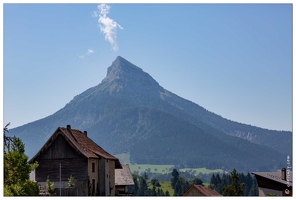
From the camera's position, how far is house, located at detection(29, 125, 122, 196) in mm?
58000

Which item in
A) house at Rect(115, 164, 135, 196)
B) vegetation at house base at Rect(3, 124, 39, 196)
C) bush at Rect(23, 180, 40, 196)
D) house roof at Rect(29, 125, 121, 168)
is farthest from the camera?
house at Rect(115, 164, 135, 196)

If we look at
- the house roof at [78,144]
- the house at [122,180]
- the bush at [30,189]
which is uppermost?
the house roof at [78,144]

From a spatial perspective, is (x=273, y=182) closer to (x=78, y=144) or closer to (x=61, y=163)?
(x=78, y=144)

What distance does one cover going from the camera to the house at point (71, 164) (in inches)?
2283

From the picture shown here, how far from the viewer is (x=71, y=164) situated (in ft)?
192

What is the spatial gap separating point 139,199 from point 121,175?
45120 millimetres

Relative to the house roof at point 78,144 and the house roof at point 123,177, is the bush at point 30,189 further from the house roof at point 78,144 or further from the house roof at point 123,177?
the house roof at point 123,177

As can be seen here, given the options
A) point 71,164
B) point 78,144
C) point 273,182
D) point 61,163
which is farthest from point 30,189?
point 273,182

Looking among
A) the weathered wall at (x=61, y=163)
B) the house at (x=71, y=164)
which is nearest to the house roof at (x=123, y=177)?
the house at (x=71, y=164)

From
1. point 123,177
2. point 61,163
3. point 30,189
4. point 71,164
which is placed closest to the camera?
point 30,189

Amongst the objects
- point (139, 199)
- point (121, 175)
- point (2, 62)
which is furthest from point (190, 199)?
point (121, 175)

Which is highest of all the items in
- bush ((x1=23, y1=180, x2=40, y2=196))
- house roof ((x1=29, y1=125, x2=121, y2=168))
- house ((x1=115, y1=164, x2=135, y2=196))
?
house roof ((x1=29, y1=125, x2=121, y2=168))

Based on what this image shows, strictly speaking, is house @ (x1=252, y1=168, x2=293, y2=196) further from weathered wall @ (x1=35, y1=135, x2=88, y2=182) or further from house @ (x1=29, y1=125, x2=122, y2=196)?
weathered wall @ (x1=35, y1=135, x2=88, y2=182)

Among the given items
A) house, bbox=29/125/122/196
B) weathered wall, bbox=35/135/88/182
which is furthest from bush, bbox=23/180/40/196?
weathered wall, bbox=35/135/88/182
